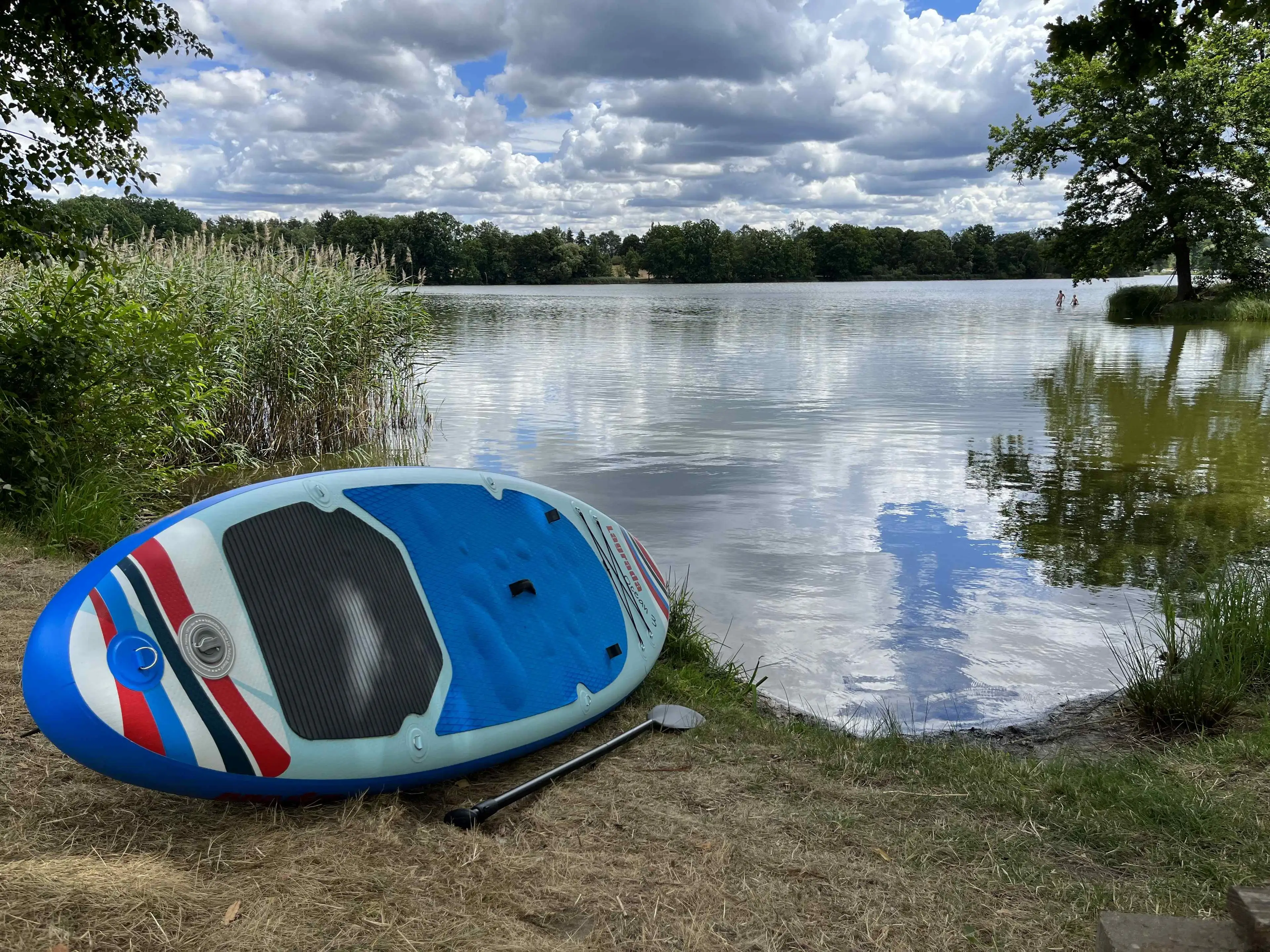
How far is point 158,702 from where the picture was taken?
2922mm

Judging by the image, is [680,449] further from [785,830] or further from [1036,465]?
[785,830]

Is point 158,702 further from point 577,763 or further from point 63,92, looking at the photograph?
point 63,92

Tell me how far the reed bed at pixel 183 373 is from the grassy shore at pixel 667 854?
9.63 ft

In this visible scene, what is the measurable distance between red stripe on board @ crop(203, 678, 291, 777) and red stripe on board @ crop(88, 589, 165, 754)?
18cm

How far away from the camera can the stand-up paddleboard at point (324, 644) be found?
290 centimetres

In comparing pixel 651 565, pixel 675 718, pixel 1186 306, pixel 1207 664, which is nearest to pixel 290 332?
pixel 651 565

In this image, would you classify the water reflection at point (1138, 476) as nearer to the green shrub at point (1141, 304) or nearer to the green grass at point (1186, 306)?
the green grass at point (1186, 306)

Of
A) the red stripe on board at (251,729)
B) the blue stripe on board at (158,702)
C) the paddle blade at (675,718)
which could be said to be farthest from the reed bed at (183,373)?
the paddle blade at (675,718)

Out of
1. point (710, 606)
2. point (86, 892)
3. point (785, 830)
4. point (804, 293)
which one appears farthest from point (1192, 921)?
point (804, 293)

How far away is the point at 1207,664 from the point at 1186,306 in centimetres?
3702

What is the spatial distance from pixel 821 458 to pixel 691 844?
9.33 metres

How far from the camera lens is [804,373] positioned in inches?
846

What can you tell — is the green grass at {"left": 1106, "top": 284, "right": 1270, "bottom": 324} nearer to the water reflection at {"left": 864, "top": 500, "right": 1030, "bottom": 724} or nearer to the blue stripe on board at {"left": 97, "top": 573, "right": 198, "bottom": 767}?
the water reflection at {"left": 864, "top": 500, "right": 1030, "bottom": 724}

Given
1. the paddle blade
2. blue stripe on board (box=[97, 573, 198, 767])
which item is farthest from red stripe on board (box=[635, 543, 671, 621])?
blue stripe on board (box=[97, 573, 198, 767])
